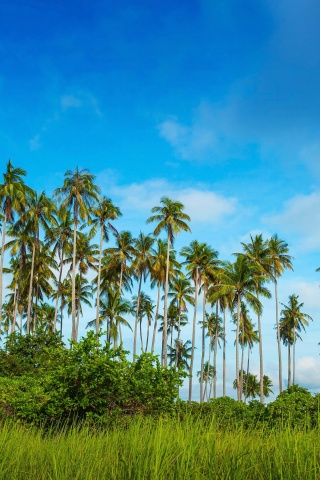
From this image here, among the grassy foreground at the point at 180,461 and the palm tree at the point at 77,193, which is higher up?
the palm tree at the point at 77,193

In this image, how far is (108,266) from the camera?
55.4 metres

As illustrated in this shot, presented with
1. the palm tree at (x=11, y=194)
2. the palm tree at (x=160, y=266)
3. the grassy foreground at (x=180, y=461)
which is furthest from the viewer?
the palm tree at (x=160, y=266)

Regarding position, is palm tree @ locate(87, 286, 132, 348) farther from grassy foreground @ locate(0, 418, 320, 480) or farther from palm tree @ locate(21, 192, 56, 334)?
grassy foreground @ locate(0, 418, 320, 480)

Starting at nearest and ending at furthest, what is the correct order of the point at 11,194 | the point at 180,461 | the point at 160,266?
1. the point at 180,461
2. the point at 11,194
3. the point at 160,266

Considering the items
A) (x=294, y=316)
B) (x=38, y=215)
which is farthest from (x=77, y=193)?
(x=294, y=316)

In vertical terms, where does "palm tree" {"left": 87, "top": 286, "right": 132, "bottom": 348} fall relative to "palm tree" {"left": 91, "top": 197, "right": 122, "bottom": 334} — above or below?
below

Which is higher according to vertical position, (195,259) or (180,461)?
(195,259)

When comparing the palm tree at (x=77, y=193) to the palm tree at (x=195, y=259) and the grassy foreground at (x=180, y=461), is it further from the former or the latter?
the grassy foreground at (x=180, y=461)

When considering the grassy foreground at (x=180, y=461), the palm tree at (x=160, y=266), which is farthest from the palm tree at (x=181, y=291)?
the grassy foreground at (x=180, y=461)

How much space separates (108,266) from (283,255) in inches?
755

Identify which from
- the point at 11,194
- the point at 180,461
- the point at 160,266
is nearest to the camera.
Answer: the point at 180,461

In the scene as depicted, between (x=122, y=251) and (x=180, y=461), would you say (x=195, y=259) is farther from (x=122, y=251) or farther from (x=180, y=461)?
(x=180, y=461)

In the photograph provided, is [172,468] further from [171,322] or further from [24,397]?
[171,322]

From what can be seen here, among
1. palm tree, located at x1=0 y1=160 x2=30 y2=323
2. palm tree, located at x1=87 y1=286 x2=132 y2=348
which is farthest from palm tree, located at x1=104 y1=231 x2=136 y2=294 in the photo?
palm tree, located at x1=0 y1=160 x2=30 y2=323
